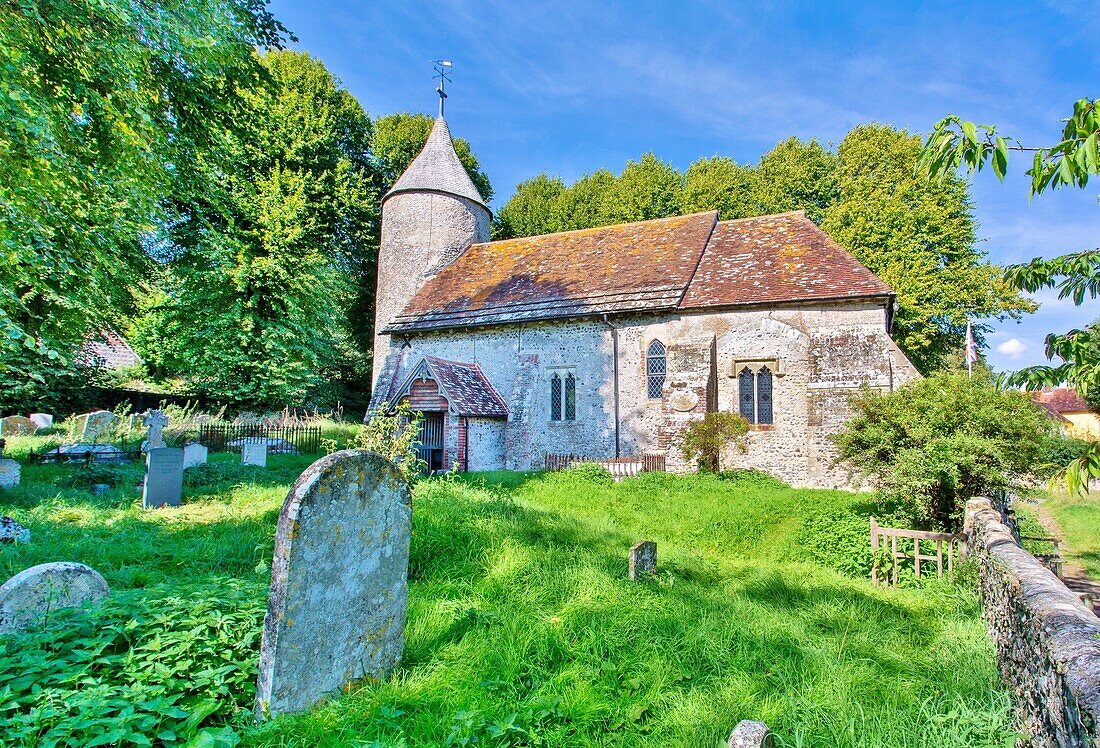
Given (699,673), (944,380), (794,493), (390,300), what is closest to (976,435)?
(944,380)

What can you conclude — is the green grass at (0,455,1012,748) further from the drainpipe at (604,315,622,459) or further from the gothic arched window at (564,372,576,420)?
the gothic arched window at (564,372,576,420)

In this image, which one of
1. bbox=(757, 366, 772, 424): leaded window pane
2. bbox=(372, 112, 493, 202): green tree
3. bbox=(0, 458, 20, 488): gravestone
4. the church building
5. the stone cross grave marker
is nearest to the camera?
bbox=(0, 458, 20, 488): gravestone

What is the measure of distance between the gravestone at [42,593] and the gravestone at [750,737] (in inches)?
186

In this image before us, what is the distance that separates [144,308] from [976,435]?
26.5 metres

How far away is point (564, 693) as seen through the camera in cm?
397

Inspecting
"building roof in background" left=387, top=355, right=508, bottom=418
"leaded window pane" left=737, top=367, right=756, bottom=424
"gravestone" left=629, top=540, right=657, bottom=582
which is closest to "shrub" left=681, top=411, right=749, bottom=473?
"leaded window pane" left=737, top=367, right=756, bottom=424

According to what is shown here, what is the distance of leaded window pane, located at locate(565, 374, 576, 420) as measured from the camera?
18703 millimetres

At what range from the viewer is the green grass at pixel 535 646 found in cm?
338

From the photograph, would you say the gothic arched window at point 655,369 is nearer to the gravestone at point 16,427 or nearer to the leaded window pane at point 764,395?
the leaded window pane at point 764,395

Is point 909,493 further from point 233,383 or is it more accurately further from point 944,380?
point 233,383

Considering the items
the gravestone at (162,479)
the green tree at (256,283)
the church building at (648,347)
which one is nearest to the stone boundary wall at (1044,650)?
the church building at (648,347)

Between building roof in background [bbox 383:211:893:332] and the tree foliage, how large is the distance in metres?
7.01

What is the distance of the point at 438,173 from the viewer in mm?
23938

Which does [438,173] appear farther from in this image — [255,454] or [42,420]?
[42,420]
